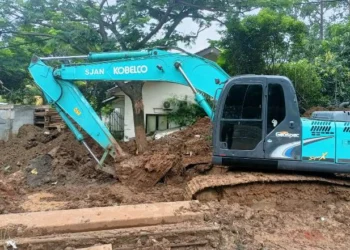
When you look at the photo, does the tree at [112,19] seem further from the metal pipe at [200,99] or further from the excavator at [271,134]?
the excavator at [271,134]

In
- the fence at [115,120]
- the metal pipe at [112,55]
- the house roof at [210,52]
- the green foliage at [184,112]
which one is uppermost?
the house roof at [210,52]

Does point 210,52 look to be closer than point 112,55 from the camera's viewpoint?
No

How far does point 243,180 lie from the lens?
243 inches

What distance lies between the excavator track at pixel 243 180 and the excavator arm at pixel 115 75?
1.53m

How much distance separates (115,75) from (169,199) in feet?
9.23

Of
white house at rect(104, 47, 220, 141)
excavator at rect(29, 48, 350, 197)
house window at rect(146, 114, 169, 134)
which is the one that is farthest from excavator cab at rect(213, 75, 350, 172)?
house window at rect(146, 114, 169, 134)

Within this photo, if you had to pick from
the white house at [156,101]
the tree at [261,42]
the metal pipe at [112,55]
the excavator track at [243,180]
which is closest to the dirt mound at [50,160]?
the metal pipe at [112,55]

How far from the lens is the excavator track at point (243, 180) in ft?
20.3

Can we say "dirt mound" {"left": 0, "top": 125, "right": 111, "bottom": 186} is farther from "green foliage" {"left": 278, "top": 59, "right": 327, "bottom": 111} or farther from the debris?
"green foliage" {"left": 278, "top": 59, "right": 327, "bottom": 111}

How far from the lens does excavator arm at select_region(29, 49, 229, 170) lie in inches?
316

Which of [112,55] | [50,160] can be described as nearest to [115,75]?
[112,55]

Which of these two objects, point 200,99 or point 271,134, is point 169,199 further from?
point 271,134

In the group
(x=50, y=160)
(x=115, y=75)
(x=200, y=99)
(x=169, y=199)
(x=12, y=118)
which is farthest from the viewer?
(x=12, y=118)

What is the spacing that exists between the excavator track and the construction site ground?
0.03 metres
